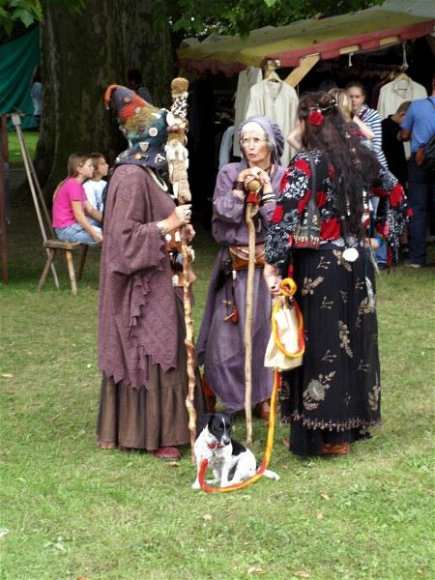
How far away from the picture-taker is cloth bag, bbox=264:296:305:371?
582cm

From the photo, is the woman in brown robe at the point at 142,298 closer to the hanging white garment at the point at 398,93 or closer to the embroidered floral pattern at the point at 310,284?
the embroidered floral pattern at the point at 310,284

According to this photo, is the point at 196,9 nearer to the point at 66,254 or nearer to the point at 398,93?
the point at 398,93

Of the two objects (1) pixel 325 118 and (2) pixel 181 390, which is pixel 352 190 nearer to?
(1) pixel 325 118

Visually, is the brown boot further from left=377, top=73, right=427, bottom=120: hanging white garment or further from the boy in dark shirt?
left=377, top=73, right=427, bottom=120: hanging white garment

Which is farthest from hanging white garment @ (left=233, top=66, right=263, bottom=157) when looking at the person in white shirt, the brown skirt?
the brown skirt

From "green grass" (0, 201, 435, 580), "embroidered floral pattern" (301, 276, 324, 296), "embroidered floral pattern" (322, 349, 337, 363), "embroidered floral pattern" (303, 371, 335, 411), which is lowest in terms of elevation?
"green grass" (0, 201, 435, 580)

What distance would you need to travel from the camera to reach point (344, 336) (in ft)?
19.6

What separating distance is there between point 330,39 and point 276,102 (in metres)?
1.06

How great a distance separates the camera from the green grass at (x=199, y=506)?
486 cm

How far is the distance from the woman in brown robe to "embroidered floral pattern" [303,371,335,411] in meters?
0.73

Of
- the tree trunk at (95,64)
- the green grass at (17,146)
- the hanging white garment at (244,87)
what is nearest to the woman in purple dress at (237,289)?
the hanging white garment at (244,87)

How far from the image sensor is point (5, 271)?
12.0 meters

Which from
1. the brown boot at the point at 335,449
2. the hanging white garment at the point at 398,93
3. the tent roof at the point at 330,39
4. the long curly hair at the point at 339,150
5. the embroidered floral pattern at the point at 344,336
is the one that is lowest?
the brown boot at the point at 335,449

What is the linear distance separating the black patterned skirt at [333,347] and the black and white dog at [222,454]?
41 centimetres
